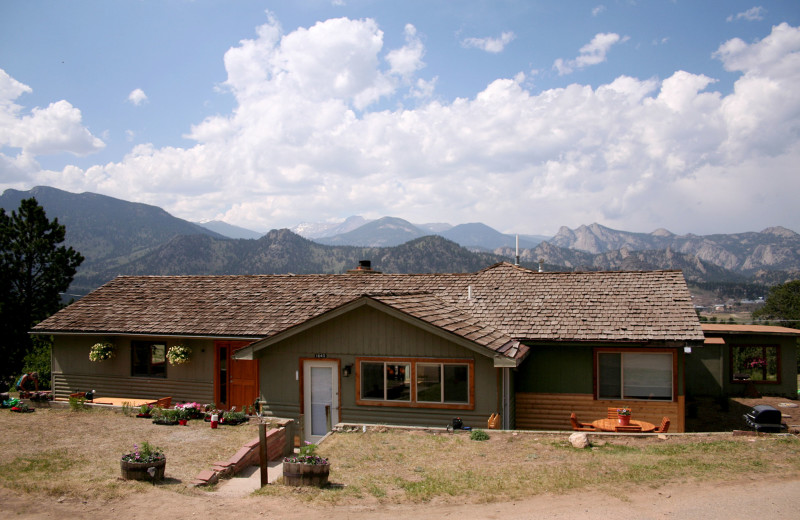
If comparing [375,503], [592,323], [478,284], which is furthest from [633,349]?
[375,503]

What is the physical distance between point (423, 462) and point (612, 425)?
5.12 meters

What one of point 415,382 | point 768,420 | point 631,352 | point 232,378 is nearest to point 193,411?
point 232,378

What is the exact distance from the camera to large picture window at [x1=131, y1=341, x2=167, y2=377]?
1797cm

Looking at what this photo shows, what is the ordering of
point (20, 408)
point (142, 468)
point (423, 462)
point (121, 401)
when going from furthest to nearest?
point (121, 401), point (20, 408), point (423, 462), point (142, 468)

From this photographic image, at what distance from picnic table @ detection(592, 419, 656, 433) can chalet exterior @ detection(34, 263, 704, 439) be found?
0.90m

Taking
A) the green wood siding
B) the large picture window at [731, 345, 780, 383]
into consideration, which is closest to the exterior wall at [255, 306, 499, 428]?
the green wood siding

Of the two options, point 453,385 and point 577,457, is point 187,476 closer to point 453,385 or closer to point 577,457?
point 453,385

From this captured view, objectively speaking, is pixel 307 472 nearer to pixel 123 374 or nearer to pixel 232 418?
pixel 232 418

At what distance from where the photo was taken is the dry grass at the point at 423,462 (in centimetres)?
866

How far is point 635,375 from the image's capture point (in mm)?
14086

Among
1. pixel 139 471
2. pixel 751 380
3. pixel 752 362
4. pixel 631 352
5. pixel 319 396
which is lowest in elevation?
pixel 751 380

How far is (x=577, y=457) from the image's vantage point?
10273mm

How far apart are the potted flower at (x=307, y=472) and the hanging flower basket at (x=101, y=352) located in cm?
1139

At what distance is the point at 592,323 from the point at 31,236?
116 ft
